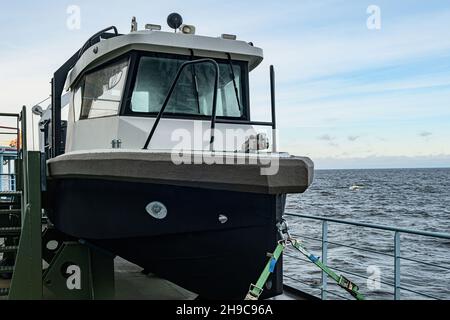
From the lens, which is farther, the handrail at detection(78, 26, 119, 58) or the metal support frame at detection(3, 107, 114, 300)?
the handrail at detection(78, 26, 119, 58)

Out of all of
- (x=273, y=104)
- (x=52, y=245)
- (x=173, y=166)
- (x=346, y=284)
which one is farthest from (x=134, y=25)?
(x=346, y=284)

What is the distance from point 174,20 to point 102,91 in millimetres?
1103

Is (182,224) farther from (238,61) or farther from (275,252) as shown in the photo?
(238,61)

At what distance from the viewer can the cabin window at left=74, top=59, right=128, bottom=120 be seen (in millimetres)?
4676

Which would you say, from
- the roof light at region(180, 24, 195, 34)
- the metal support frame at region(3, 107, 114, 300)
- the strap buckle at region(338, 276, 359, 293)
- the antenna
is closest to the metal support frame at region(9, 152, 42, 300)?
the metal support frame at region(3, 107, 114, 300)

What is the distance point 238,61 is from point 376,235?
71.2 feet

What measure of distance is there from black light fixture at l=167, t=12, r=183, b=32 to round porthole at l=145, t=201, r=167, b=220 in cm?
224

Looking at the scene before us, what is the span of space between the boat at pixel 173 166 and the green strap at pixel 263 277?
18cm

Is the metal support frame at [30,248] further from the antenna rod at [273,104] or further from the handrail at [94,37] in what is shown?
the antenna rod at [273,104]

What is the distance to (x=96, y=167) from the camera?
156 inches

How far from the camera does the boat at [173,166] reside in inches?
139

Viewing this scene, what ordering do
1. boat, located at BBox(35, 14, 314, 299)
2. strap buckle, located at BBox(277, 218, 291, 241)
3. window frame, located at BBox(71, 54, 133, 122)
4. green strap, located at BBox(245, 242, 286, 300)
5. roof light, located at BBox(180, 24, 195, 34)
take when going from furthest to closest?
roof light, located at BBox(180, 24, 195, 34) → window frame, located at BBox(71, 54, 133, 122) → strap buckle, located at BBox(277, 218, 291, 241) → boat, located at BBox(35, 14, 314, 299) → green strap, located at BBox(245, 242, 286, 300)

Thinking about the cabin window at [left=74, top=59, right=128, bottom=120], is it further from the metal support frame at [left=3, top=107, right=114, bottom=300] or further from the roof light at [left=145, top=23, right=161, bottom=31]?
the metal support frame at [left=3, top=107, right=114, bottom=300]
